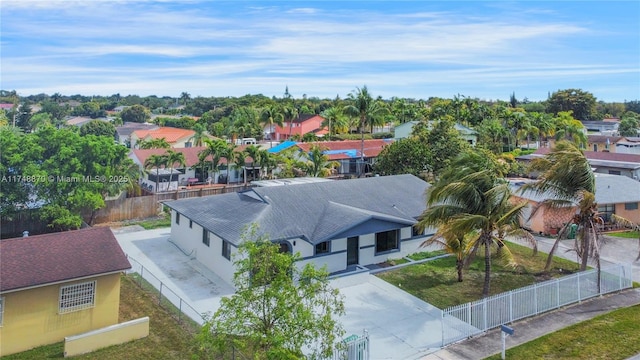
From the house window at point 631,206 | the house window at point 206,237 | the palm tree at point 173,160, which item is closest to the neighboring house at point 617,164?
the house window at point 631,206

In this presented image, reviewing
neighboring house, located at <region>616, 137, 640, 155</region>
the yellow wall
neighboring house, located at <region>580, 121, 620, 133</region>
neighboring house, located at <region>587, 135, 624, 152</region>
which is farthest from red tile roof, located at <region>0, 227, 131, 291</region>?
neighboring house, located at <region>580, 121, 620, 133</region>

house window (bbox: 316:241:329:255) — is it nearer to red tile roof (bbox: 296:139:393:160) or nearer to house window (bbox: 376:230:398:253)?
house window (bbox: 376:230:398:253)

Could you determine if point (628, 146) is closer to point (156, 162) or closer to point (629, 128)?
point (629, 128)

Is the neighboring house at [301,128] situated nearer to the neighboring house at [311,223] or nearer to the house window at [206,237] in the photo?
the neighboring house at [311,223]

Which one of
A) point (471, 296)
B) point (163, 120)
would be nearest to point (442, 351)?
point (471, 296)

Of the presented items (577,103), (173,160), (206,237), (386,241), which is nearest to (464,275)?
(386,241)

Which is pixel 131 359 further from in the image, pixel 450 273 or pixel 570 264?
pixel 570 264
